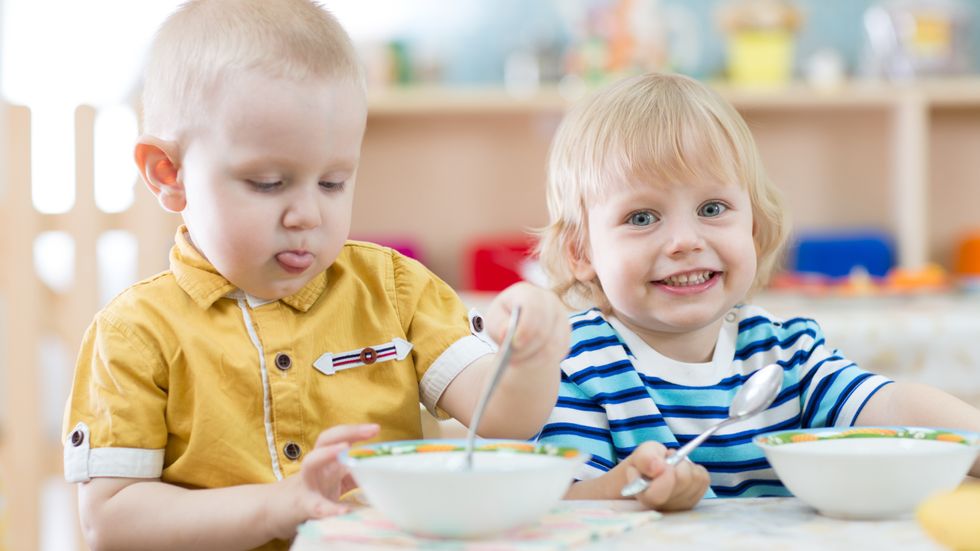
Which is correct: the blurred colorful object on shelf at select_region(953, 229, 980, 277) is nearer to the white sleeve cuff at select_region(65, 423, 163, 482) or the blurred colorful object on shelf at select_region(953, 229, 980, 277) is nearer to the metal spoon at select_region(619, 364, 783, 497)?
the metal spoon at select_region(619, 364, 783, 497)

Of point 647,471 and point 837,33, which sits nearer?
point 647,471

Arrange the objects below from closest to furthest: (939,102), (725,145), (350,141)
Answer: (350,141), (725,145), (939,102)

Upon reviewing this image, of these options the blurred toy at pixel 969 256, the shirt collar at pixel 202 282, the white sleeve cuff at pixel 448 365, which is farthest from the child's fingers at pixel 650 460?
the blurred toy at pixel 969 256

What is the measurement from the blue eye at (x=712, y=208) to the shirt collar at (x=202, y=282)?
344 millimetres

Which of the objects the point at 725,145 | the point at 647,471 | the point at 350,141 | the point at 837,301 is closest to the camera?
the point at 647,471

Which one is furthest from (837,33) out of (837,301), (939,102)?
(837,301)

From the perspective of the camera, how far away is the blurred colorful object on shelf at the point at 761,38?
2.92 meters

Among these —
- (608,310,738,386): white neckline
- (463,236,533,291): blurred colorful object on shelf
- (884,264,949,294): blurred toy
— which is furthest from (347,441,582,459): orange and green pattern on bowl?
(463,236,533,291): blurred colorful object on shelf

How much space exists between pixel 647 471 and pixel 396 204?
2451mm

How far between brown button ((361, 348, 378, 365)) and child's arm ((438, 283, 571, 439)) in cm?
7

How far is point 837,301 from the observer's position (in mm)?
2305

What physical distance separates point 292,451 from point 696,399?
1.16 feet

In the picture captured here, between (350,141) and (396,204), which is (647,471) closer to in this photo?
(350,141)

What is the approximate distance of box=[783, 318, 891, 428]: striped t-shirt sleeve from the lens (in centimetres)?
99
